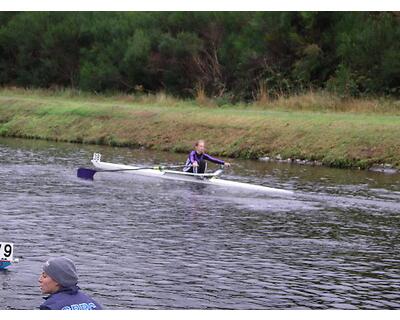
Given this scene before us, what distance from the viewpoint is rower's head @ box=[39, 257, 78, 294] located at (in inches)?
386

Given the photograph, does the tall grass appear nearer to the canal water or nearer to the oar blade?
the canal water

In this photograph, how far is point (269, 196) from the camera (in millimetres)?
28062

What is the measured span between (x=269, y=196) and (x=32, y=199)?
759 cm

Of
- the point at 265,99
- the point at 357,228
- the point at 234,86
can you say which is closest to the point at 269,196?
the point at 357,228

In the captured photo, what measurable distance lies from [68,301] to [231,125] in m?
35.8

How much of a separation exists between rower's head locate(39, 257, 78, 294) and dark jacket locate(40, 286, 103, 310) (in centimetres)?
7

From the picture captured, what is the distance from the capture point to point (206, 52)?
202 feet

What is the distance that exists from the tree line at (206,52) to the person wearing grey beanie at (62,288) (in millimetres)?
40731

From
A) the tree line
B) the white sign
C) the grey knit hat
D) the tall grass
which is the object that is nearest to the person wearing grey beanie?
the grey knit hat

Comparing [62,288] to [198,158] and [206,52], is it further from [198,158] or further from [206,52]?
[206,52]

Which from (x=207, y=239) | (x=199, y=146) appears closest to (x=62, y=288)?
(x=207, y=239)

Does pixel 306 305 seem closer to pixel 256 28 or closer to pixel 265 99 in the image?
pixel 265 99

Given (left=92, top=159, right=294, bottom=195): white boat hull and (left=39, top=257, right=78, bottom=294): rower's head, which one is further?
(left=92, top=159, right=294, bottom=195): white boat hull

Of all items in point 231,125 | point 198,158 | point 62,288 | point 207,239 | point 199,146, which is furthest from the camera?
point 231,125
